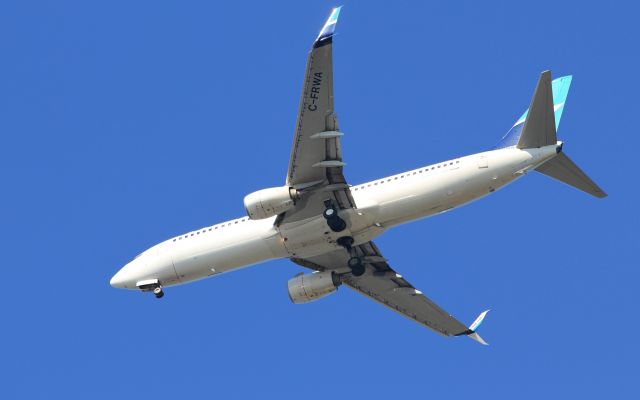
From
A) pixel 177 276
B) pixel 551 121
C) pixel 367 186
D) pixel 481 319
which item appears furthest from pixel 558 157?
pixel 177 276

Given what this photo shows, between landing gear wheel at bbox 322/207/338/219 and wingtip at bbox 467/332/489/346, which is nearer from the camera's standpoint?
landing gear wheel at bbox 322/207/338/219

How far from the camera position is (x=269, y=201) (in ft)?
160

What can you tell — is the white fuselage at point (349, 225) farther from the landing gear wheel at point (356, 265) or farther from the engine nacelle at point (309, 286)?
the engine nacelle at point (309, 286)

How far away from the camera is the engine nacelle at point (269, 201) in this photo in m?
48.8

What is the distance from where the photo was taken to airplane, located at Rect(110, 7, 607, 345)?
4709cm

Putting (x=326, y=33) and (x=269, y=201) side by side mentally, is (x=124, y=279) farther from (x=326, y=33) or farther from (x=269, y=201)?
(x=326, y=33)

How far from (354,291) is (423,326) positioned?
385 cm

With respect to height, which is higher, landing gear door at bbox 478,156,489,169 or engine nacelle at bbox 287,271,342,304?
engine nacelle at bbox 287,271,342,304

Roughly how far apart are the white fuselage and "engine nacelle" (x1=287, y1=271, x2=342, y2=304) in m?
3.24

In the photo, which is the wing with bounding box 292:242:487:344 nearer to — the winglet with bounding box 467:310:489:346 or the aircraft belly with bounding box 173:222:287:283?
the winglet with bounding box 467:310:489:346

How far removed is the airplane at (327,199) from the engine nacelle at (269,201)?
4cm

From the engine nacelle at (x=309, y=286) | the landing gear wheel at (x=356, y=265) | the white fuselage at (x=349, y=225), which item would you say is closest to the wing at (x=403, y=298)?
the engine nacelle at (x=309, y=286)

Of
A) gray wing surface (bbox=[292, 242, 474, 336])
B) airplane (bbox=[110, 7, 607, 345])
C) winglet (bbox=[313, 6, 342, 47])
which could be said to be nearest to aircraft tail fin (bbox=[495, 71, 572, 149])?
airplane (bbox=[110, 7, 607, 345])

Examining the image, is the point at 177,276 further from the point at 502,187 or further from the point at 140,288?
the point at 502,187
